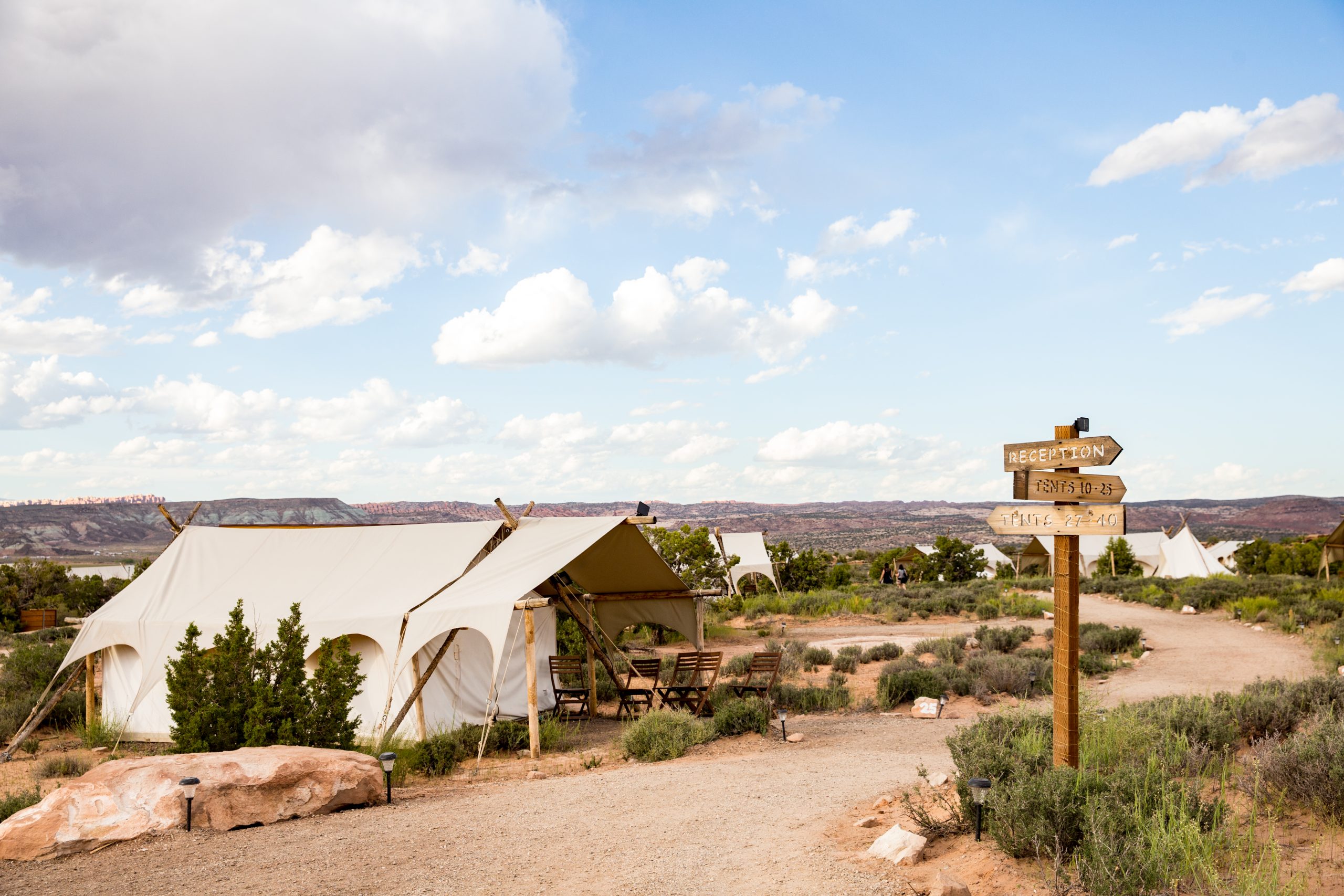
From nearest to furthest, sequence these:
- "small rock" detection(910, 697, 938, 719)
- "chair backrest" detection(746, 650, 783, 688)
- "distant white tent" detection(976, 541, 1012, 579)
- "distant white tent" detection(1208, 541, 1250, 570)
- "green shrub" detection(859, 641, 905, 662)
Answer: "small rock" detection(910, 697, 938, 719) → "chair backrest" detection(746, 650, 783, 688) → "green shrub" detection(859, 641, 905, 662) → "distant white tent" detection(976, 541, 1012, 579) → "distant white tent" detection(1208, 541, 1250, 570)

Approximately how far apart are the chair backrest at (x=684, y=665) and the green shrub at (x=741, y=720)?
3.47ft

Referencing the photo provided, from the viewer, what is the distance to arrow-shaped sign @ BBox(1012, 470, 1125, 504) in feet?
18.1

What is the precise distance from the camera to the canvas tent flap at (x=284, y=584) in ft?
34.5

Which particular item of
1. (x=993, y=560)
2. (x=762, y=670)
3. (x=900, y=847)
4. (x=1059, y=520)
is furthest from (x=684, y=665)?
(x=993, y=560)

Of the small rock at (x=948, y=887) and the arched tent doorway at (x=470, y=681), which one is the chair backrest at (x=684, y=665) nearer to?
the arched tent doorway at (x=470, y=681)

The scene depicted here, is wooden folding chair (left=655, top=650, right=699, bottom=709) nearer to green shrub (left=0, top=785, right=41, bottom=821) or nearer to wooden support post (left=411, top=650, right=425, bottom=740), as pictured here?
wooden support post (left=411, top=650, right=425, bottom=740)

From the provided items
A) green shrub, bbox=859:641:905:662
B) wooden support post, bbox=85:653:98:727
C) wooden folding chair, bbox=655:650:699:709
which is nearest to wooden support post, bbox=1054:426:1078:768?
wooden folding chair, bbox=655:650:699:709

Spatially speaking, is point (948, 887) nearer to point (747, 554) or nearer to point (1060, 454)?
point (1060, 454)

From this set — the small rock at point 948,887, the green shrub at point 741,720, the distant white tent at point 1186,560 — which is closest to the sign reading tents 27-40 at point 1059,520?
the small rock at point 948,887

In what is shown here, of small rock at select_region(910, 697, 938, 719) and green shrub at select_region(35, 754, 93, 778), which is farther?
small rock at select_region(910, 697, 938, 719)

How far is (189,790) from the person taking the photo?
6250 millimetres

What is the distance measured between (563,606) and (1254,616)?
16.6m

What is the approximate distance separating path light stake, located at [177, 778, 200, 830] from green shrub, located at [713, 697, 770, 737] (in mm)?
5345

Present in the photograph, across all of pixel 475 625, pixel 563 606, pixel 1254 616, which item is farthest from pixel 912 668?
pixel 1254 616
